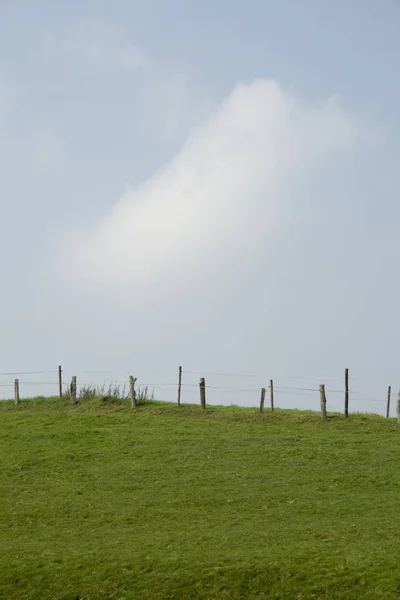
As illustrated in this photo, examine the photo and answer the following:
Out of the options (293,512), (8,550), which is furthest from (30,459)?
(293,512)

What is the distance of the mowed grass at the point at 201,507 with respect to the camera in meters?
17.6

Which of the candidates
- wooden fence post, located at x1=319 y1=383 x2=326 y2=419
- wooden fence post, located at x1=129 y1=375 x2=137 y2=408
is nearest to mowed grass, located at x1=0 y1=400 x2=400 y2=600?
wooden fence post, located at x1=319 y1=383 x2=326 y2=419

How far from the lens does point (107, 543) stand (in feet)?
66.4

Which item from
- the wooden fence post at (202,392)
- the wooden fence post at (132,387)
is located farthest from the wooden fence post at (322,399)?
the wooden fence post at (132,387)

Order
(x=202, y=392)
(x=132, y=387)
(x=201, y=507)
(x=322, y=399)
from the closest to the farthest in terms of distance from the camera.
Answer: (x=201, y=507), (x=322, y=399), (x=202, y=392), (x=132, y=387)

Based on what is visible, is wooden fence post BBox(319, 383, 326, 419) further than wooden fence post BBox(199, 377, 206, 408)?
No

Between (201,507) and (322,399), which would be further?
(322,399)

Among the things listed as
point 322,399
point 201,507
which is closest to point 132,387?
point 322,399

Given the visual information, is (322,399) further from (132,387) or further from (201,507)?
(201,507)

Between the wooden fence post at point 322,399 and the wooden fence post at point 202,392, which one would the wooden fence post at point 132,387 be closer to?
the wooden fence post at point 202,392

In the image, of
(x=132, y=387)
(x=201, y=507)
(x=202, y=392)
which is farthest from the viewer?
(x=132, y=387)

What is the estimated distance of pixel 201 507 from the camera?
23141mm

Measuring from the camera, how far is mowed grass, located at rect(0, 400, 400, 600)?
57.8 feet

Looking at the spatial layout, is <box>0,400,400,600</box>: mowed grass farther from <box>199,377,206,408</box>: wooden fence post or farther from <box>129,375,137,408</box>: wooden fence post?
<box>129,375,137,408</box>: wooden fence post
